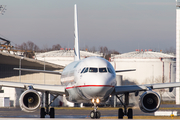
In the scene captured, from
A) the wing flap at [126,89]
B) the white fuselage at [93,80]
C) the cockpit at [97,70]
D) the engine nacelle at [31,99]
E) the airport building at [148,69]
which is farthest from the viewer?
the airport building at [148,69]

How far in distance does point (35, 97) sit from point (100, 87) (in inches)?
245

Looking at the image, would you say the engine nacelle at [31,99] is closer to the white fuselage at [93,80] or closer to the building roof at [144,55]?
the white fuselage at [93,80]

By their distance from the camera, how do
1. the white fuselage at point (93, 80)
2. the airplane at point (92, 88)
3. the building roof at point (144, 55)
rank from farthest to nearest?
the building roof at point (144, 55) < the airplane at point (92, 88) < the white fuselage at point (93, 80)

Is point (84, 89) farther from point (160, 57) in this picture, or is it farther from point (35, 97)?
point (160, 57)

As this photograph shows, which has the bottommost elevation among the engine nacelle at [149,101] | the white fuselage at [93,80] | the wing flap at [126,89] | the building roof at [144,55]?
the engine nacelle at [149,101]

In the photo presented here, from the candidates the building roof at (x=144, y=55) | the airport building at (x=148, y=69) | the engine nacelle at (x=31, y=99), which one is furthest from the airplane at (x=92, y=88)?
the building roof at (x=144, y=55)

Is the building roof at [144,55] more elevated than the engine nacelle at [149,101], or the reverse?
the building roof at [144,55]

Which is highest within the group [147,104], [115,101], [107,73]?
[107,73]

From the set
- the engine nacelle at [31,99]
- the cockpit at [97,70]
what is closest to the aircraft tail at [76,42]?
the engine nacelle at [31,99]

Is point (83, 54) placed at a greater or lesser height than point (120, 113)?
greater

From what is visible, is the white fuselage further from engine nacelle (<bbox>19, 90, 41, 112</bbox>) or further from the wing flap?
engine nacelle (<bbox>19, 90, 41, 112</bbox>)

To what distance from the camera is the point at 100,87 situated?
20.4m

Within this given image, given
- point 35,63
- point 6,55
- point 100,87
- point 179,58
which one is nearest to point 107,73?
point 100,87

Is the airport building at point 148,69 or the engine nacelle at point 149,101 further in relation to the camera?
the airport building at point 148,69
